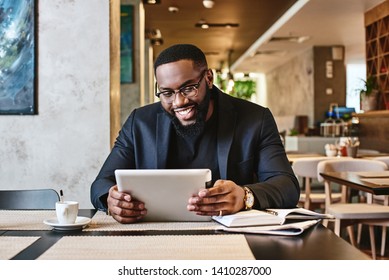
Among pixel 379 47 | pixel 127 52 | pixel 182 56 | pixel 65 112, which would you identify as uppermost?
pixel 379 47

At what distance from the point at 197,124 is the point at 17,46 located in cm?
159

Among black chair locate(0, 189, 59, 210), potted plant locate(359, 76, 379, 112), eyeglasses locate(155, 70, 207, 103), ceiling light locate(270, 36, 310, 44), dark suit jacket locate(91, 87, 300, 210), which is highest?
ceiling light locate(270, 36, 310, 44)

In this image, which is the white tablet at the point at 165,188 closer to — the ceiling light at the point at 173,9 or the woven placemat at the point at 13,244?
the woven placemat at the point at 13,244

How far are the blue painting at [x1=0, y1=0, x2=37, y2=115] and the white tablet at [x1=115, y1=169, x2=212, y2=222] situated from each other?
174cm

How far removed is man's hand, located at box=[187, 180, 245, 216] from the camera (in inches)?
59.8

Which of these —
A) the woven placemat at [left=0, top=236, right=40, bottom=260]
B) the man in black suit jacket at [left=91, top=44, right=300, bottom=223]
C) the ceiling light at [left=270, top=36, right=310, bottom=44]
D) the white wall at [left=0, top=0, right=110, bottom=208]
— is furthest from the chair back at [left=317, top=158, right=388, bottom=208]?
the ceiling light at [left=270, top=36, right=310, bottom=44]

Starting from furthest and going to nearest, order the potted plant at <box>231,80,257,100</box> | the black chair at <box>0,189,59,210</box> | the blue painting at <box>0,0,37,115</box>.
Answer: the potted plant at <box>231,80,257,100</box> < the blue painting at <box>0,0,37,115</box> < the black chair at <box>0,189,59,210</box>

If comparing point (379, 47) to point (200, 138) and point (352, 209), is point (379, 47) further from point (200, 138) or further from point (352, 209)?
point (200, 138)

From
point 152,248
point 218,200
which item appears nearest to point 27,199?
point 218,200

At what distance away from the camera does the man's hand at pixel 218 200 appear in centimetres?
152

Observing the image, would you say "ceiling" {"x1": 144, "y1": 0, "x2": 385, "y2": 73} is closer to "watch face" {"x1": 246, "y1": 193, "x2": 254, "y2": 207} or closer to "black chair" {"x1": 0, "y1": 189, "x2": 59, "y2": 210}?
"black chair" {"x1": 0, "y1": 189, "x2": 59, "y2": 210}

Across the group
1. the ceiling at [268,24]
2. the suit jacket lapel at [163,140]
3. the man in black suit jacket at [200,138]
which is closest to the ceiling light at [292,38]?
the ceiling at [268,24]

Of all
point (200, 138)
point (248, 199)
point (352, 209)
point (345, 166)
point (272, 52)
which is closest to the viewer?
point (248, 199)

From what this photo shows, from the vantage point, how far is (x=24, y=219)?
171cm
